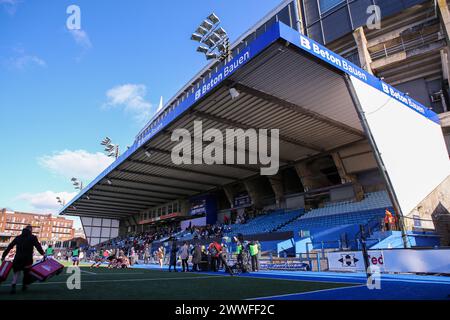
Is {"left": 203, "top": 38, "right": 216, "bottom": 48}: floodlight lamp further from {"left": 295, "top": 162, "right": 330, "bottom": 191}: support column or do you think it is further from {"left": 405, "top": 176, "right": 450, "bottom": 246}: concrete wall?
{"left": 405, "top": 176, "right": 450, "bottom": 246}: concrete wall

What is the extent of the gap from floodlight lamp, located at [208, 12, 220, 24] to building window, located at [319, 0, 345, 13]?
12.8 meters

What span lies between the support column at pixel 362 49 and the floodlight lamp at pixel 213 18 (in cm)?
1244

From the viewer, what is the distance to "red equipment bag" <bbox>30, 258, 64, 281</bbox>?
22.2ft

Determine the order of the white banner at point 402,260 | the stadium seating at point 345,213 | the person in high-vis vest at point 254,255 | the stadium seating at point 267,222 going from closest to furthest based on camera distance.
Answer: the white banner at point 402,260 → the person in high-vis vest at point 254,255 → the stadium seating at point 345,213 → the stadium seating at point 267,222

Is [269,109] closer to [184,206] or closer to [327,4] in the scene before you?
[327,4]

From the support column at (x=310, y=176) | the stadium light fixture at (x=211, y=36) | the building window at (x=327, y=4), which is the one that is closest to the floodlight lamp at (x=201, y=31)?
the stadium light fixture at (x=211, y=36)

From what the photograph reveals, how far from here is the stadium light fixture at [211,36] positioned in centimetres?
2112

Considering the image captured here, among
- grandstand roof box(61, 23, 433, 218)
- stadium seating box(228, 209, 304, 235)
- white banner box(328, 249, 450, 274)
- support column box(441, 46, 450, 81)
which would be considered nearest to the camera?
white banner box(328, 249, 450, 274)

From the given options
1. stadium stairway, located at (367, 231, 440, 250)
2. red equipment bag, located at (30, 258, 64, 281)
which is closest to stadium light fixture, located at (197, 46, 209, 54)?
Answer: stadium stairway, located at (367, 231, 440, 250)

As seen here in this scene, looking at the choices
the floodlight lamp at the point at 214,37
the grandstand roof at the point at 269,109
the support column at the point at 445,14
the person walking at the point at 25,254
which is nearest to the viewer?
the person walking at the point at 25,254

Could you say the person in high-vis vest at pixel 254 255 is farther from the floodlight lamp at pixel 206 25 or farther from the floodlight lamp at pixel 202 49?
the floodlight lamp at pixel 206 25

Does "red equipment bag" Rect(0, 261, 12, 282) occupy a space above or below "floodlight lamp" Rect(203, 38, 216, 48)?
below
